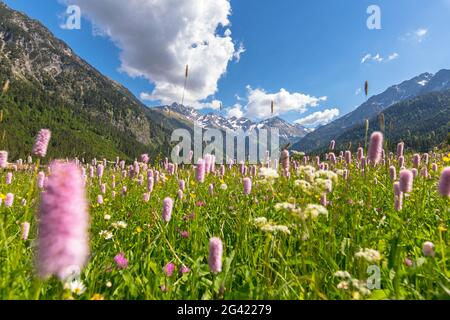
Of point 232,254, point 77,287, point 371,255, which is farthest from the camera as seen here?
point 232,254

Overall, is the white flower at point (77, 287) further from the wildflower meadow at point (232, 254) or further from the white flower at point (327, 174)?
the white flower at point (327, 174)

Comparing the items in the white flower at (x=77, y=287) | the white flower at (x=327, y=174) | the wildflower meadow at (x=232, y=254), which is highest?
the white flower at (x=327, y=174)

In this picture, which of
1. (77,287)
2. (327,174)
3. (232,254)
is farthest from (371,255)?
(77,287)

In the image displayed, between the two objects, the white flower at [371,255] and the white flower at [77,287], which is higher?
the white flower at [371,255]

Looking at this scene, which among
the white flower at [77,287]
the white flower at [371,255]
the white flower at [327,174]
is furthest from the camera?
the white flower at [327,174]

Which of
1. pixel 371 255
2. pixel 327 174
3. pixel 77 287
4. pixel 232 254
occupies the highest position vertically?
pixel 327 174

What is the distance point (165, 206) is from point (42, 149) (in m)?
1.48

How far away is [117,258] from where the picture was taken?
11.0 feet

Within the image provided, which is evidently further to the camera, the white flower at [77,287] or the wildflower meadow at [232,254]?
the white flower at [77,287]

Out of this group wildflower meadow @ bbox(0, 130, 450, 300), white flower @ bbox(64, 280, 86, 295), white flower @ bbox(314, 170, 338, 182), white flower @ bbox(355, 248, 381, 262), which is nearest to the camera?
wildflower meadow @ bbox(0, 130, 450, 300)

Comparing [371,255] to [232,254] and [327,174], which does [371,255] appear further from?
[232,254]

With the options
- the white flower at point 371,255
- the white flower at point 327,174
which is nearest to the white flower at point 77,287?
the white flower at point 371,255

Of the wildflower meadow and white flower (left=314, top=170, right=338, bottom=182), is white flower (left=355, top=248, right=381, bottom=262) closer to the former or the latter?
the wildflower meadow

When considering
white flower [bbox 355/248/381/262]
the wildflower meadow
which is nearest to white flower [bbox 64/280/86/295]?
the wildflower meadow
